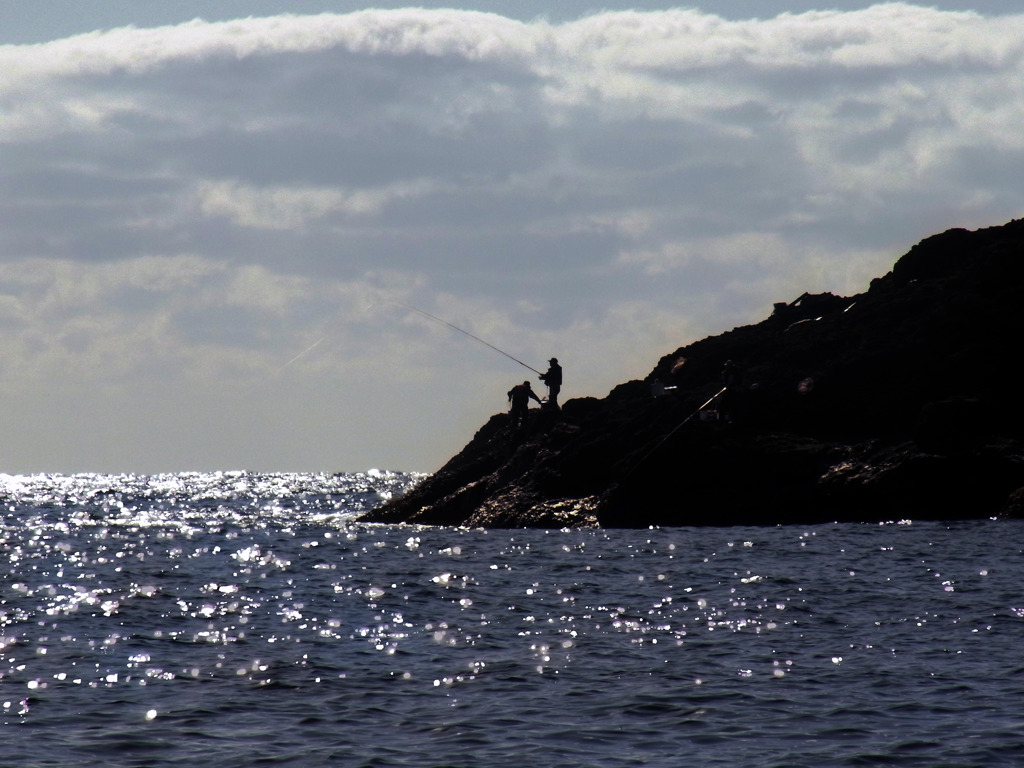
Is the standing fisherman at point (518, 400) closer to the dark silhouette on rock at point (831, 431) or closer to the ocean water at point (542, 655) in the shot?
the dark silhouette on rock at point (831, 431)

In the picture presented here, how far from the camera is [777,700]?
12.4 metres

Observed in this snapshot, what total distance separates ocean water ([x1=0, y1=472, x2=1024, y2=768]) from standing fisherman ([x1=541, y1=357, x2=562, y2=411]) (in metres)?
9.56

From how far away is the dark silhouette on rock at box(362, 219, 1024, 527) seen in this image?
29.3 m

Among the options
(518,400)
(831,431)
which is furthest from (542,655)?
(518,400)

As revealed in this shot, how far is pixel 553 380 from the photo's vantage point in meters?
37.2

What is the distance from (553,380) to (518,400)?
127 centimetres

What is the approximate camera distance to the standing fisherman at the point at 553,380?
36844 mm

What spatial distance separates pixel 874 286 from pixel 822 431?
7.69 meters

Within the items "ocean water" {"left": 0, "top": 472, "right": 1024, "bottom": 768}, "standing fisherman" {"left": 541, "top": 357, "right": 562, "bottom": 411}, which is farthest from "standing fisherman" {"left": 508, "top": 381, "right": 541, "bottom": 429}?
"ocean water" {"left": 0, "top": 472, "right": 1024, "bottom": 768}

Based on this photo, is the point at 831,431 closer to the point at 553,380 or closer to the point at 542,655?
the point at 553,380

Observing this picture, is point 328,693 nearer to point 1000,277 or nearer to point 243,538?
point 243,538

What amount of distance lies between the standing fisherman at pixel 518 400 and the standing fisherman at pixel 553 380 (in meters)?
0.46

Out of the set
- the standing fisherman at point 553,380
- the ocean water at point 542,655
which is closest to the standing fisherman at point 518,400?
the standing fisherman at point 553,380

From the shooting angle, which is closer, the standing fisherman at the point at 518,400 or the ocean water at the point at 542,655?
the ocean water at the point at 542,655
